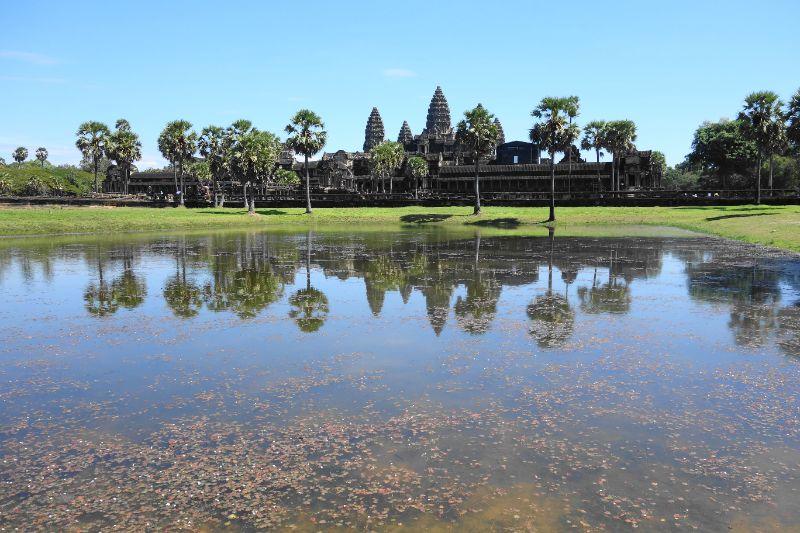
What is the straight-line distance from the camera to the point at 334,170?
130750 mm

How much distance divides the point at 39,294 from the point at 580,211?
59080mm

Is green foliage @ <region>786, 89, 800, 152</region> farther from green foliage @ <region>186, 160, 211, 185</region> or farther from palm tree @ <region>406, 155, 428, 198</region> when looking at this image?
green foliage @ <region>186, 160, 211, 185</region>

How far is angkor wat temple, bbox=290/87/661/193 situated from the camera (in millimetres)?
101688

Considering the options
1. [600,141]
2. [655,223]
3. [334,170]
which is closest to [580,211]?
[655,223]

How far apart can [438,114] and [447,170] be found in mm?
59535

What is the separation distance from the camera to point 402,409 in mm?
9016

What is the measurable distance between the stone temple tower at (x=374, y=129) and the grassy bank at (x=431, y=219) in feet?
303

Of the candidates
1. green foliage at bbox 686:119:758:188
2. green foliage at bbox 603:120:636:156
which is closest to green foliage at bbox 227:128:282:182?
green foliage at bbox 603:120:636:156

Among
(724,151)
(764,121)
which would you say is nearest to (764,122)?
(764,121)

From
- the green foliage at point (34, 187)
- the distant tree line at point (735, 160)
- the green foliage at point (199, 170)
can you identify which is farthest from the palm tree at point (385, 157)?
the green foliage at point (34, 187)

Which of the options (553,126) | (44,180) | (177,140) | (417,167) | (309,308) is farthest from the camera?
(44,180)

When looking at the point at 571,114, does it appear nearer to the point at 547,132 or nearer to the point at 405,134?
the point at 547,132

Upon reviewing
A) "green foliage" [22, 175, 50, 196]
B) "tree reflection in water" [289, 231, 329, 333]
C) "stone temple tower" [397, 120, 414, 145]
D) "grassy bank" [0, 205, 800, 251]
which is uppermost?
"stone temple tower" [397, 120, 414, 145]

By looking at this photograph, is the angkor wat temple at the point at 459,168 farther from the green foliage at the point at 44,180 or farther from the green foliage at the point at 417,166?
the green foliage at the point at 44,180
